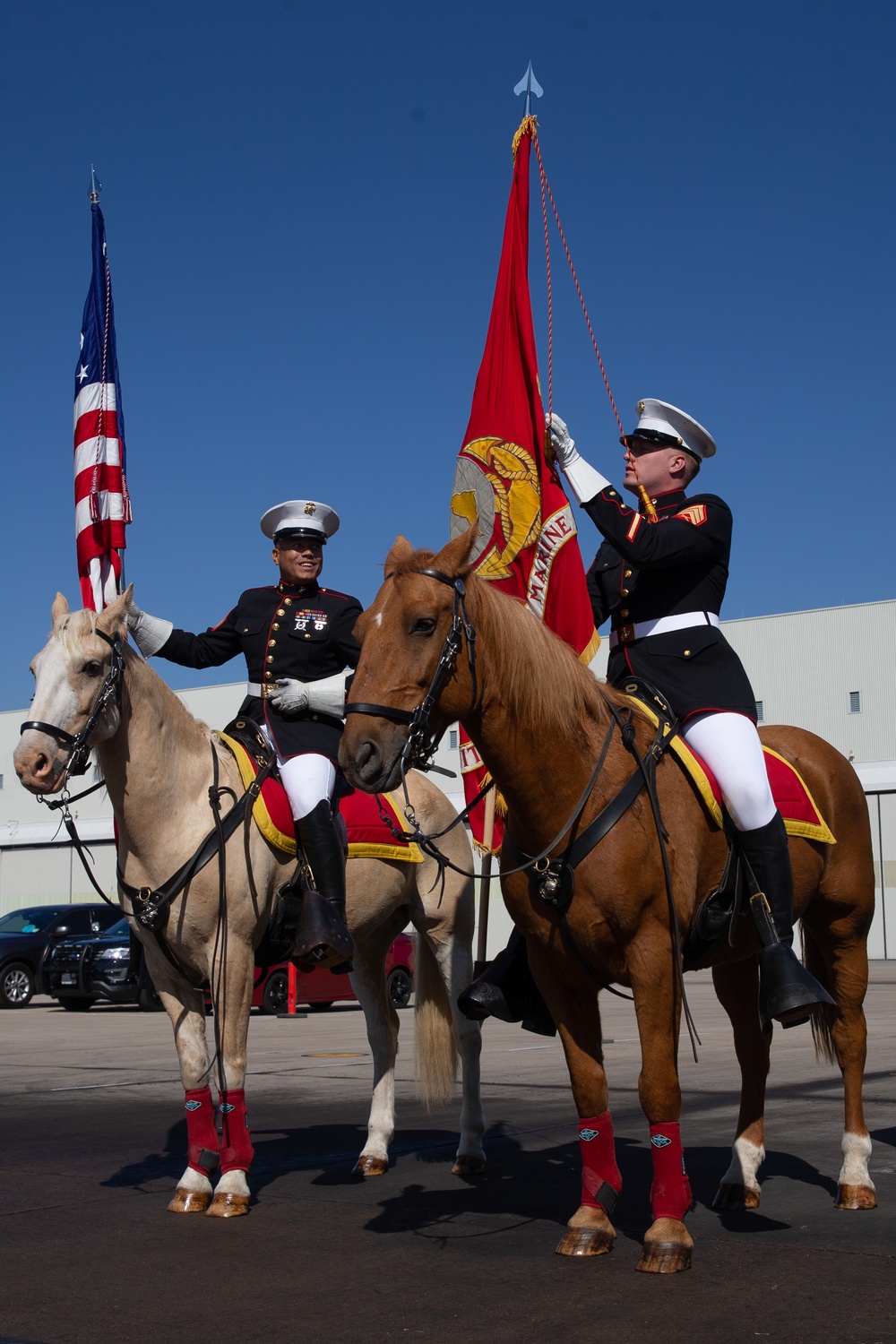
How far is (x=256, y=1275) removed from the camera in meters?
4.71

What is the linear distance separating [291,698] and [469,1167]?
2456 mm

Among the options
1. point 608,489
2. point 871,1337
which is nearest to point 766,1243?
point 871,1337

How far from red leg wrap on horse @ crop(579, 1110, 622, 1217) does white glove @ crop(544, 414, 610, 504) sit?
234 centimetres

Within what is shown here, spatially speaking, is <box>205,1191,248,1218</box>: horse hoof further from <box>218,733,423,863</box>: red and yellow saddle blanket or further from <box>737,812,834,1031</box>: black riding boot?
<box>737,812,834,1031</box>: black riding boot

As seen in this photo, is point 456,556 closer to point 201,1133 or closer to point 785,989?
point 785,989

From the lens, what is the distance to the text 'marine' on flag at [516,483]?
8219 millimetres

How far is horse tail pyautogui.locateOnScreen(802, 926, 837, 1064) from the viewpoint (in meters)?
5.94

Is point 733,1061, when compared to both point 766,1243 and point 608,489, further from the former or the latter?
point 608,489

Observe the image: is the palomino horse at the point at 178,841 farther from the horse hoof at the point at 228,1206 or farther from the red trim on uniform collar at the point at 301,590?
the red trim on uniform collar at the point at 301,590

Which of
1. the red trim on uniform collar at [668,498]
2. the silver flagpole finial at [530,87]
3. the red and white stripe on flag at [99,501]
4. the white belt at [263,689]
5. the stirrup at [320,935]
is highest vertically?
the silver flagpole finial at [530,87]

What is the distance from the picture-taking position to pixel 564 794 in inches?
186

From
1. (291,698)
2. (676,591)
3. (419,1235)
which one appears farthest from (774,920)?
(291,698)

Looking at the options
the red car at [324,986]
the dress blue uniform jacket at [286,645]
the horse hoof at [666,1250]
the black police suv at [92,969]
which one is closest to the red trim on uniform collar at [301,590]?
the dress blue uniform jacket at [286,645]

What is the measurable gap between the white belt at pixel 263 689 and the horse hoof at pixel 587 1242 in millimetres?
→ 2877
